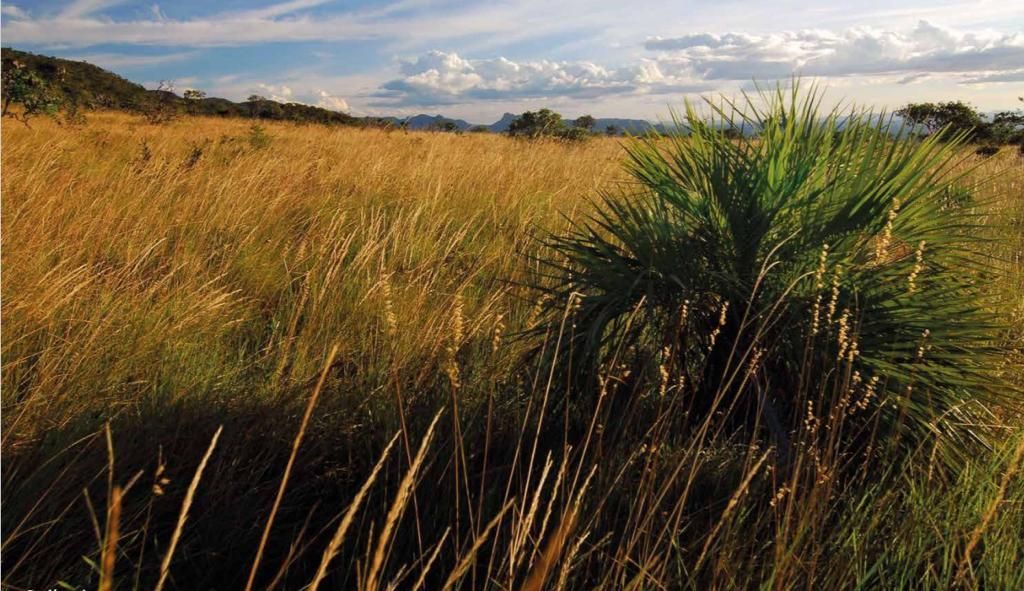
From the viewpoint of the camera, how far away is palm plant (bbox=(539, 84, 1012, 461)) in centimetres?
180

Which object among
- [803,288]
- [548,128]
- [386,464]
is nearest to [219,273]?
[386,464]

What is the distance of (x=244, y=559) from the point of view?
173 centimetres

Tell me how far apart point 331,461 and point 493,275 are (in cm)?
192

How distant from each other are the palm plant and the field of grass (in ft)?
0.37

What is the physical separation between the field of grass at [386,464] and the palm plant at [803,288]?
0.37ft

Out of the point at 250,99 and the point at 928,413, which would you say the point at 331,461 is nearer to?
the point at 928,413

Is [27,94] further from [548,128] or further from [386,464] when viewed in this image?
[386,464]

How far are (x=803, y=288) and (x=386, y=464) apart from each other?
3.98ft

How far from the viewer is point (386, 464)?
184cm

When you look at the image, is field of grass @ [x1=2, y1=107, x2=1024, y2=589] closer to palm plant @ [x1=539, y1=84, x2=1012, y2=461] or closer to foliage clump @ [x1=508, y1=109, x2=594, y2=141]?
palm plant @ [x1=539, y1=84, x2=1012, y2=461]

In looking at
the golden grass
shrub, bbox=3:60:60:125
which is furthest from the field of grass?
shrub, bbox=3:60:60:125

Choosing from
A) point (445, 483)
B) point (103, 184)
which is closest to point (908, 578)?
point (445, 483)

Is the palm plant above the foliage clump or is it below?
below

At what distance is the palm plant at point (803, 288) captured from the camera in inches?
71.0
